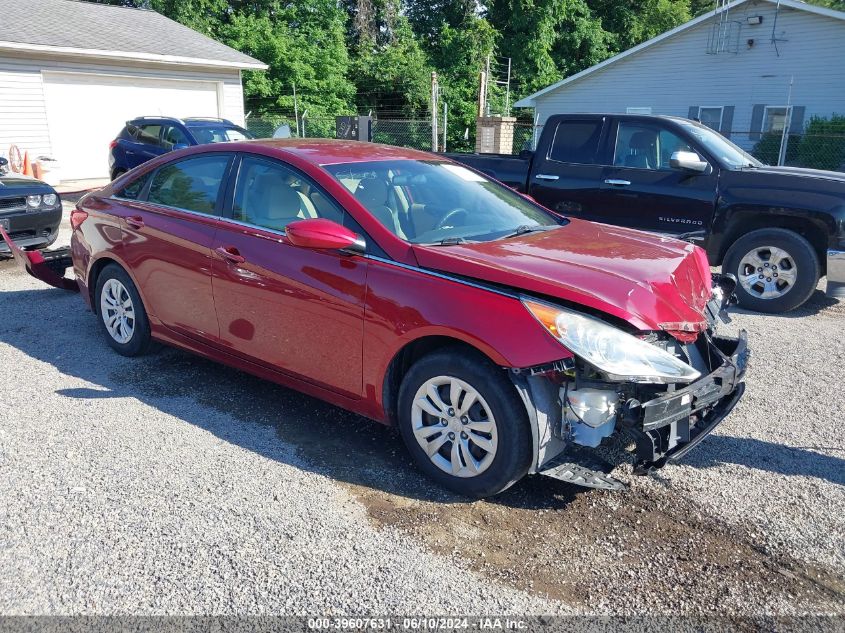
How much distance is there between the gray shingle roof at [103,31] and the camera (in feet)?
54.9

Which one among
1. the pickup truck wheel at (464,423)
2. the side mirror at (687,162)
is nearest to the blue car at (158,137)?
the side mirror at (687,162)

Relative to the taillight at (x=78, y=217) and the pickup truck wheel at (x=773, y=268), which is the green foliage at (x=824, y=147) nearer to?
the pickup truck wheel at (x=773, y=268)

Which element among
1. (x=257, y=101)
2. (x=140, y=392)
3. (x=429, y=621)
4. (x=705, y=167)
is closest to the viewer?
(x=429, y=621)

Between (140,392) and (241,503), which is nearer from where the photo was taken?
(241,503)

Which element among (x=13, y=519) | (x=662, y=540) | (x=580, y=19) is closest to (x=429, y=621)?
(x=662, y=540)

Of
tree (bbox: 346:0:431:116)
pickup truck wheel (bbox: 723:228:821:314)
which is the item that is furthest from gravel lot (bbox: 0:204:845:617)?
tree (bbox: 346:0:431:116)

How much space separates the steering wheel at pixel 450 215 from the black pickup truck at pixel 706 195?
3.15m

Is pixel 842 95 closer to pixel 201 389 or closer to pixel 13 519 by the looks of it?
pixel 201 389

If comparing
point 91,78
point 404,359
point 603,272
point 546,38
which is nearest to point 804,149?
point 546,38

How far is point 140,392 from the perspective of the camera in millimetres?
4711

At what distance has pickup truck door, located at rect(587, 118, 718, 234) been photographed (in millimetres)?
7258

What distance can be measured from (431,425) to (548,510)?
2.32 feet

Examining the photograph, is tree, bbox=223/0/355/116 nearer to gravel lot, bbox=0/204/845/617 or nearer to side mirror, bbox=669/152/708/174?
side mirror, bbox=669/152/708/174

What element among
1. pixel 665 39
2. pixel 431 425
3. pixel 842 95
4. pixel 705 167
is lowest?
pixel 431 425
